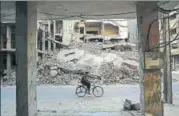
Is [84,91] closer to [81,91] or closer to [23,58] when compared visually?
[81,91]

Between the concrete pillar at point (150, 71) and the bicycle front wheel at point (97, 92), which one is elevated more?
the concrete pillar at point (150, 71)

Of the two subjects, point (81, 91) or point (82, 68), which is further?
point (82, 68)

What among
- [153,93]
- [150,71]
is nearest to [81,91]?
[153,93]

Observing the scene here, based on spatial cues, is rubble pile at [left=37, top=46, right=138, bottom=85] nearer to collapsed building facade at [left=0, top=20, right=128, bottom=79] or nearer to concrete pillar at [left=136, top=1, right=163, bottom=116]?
collapsed building facade at [left=0, top=20, right=128, bottom=79]

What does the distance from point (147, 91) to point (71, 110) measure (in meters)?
4.43

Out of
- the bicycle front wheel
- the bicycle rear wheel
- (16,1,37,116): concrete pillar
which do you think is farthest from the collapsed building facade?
(16,1,37,116): concrete pillar

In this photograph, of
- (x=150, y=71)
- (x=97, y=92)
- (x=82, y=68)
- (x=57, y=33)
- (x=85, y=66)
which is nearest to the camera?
(x=150, y=71)

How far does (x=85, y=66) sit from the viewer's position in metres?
35.0

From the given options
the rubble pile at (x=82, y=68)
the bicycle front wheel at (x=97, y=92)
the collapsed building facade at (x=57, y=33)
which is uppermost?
the collapsed building facade at (x=57, y=33)

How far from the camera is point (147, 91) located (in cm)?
1116

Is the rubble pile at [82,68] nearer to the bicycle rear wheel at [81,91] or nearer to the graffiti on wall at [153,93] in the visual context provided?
the bicycle rear wheel at [81,91]

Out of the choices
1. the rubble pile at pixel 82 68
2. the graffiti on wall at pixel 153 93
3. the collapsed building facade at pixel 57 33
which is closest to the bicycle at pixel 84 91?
the rubble pile at pixel 82 68

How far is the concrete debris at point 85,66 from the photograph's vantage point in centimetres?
3191

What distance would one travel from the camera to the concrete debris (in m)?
31.9
